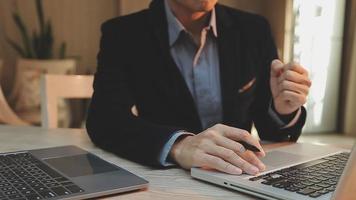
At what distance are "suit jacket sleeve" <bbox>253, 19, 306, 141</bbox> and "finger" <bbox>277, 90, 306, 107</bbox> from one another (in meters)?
0.09

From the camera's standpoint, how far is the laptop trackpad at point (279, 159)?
790 mm

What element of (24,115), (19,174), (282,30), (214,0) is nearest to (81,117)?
(24,115)

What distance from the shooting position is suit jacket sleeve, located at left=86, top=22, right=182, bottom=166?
2.91 ft

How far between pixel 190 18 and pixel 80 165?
684mm

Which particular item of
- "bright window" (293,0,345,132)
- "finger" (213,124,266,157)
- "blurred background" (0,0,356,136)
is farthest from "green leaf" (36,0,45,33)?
"finger" (213,124,266,157)

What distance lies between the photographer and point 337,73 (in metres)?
4.31

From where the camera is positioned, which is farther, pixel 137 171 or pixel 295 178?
pixel 137 171

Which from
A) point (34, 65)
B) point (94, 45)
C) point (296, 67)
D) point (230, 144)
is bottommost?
point (34, 65)

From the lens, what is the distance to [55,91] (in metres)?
1.50

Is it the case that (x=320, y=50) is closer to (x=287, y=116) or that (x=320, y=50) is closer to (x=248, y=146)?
(x=287, y=116)

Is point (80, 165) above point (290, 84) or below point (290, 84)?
below

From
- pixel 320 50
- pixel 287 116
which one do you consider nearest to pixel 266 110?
pixel 287 116

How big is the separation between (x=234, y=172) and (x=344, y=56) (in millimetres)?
3935

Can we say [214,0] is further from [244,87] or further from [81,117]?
[81,117]
